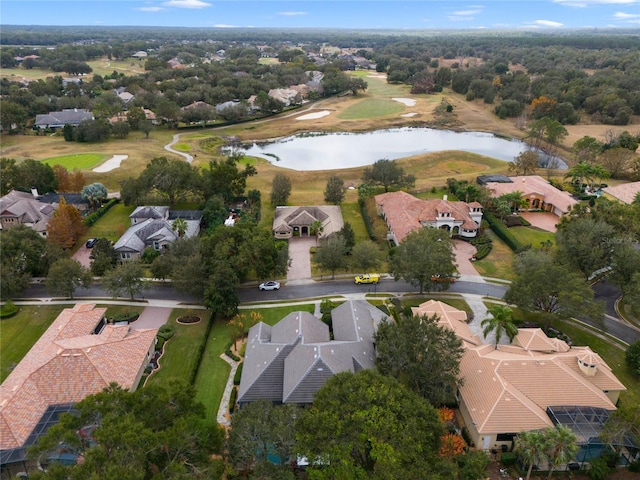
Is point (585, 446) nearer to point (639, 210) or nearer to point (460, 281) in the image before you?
point (460, 281)

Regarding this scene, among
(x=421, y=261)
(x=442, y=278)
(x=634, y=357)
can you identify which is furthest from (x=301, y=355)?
(x=634, y=357)

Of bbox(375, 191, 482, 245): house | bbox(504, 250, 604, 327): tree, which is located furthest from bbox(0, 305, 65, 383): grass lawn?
bbox(504, 250, 604, 327): tree

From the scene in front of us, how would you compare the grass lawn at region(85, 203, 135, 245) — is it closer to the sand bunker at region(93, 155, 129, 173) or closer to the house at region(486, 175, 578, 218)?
the sand bunker at region(93, 155, 129, 173)

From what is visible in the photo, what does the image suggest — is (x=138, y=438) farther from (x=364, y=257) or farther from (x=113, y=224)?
(x=113, y=224)

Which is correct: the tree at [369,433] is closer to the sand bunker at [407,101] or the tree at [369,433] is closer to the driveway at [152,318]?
the driveway at [152,318]

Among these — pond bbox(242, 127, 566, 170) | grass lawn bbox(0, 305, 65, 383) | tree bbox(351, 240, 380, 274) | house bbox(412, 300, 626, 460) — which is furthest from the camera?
pond bbox(242, 127, 566, 170)

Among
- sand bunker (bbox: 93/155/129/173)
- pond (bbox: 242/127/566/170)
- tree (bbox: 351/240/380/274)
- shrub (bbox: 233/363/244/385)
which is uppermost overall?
tree (bbox: 351/240/380/274)

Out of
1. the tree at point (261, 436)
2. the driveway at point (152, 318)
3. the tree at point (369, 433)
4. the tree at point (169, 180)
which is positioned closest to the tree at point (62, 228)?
the tree at point (169, 180)
